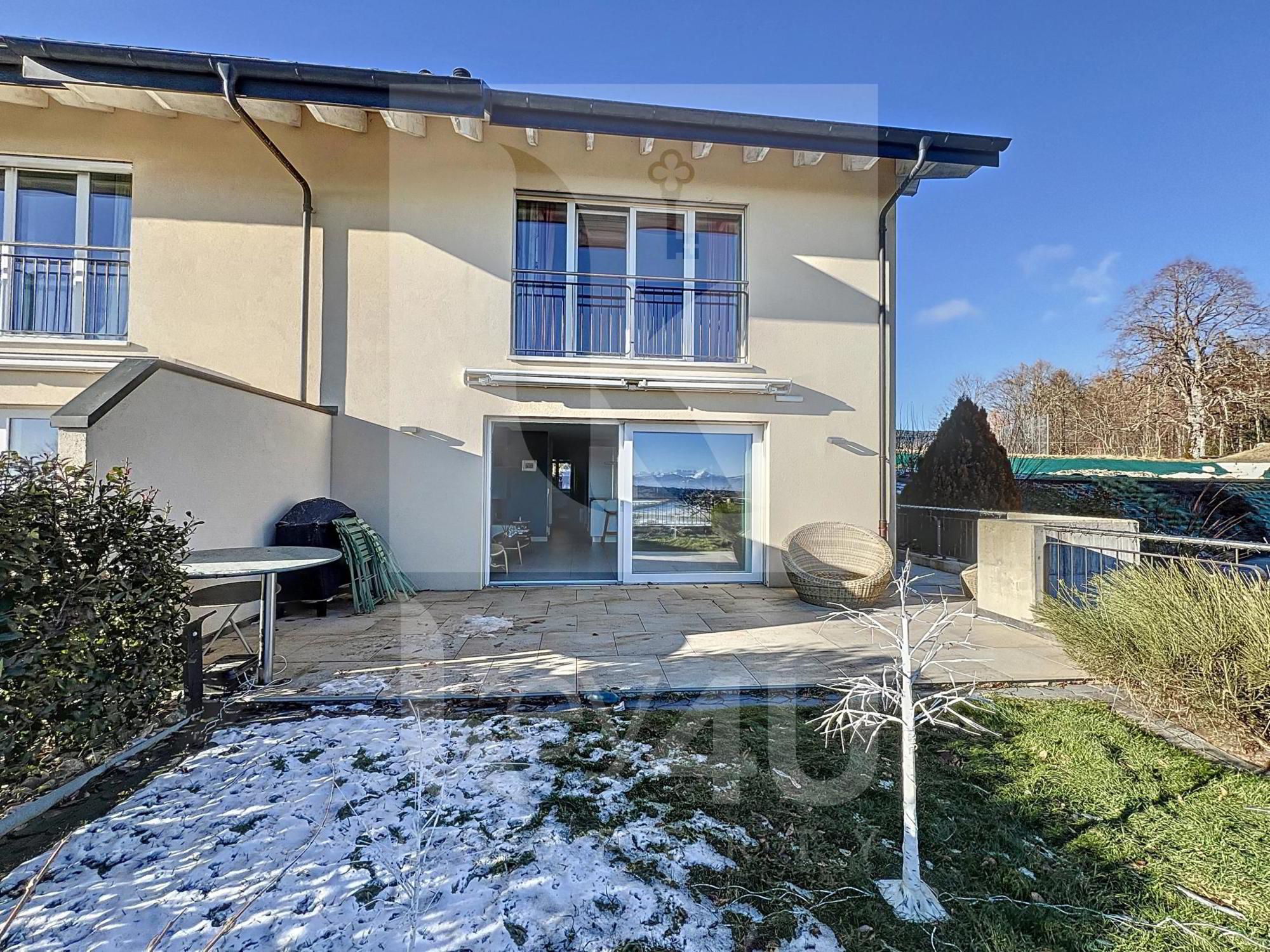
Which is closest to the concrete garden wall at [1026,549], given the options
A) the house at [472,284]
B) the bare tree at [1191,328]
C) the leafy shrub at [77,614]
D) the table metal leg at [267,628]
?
the house at [472,284]

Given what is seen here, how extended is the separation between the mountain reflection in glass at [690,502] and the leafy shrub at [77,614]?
5.10m

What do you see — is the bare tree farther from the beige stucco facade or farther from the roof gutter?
the beige stucco facade

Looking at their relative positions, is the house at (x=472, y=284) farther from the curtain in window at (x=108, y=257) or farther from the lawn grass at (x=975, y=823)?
the lawn grass at (x=975, y=823)

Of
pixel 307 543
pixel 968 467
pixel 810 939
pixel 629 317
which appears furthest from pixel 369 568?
pixel 968 467

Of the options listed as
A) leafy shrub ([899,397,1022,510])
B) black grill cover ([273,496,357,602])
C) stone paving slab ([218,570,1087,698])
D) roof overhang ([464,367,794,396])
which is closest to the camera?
stone paving slab ([218,570,1087,698])

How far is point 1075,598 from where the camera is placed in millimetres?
4117

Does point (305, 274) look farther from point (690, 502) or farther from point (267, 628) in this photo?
point (690, 502)

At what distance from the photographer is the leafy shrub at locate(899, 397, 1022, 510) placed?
9672mm

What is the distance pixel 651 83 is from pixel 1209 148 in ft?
50.3

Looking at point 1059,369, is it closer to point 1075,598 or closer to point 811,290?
point 811,290

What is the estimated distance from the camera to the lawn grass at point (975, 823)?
1.71 m

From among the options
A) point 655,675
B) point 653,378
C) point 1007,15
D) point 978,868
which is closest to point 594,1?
point 653,378

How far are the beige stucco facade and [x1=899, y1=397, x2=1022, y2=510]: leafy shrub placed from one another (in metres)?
3.98

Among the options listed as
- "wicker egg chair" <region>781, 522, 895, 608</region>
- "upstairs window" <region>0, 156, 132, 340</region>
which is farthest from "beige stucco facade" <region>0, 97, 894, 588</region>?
"wicker egg chair" <region>781, 522, 895, 608</region>
